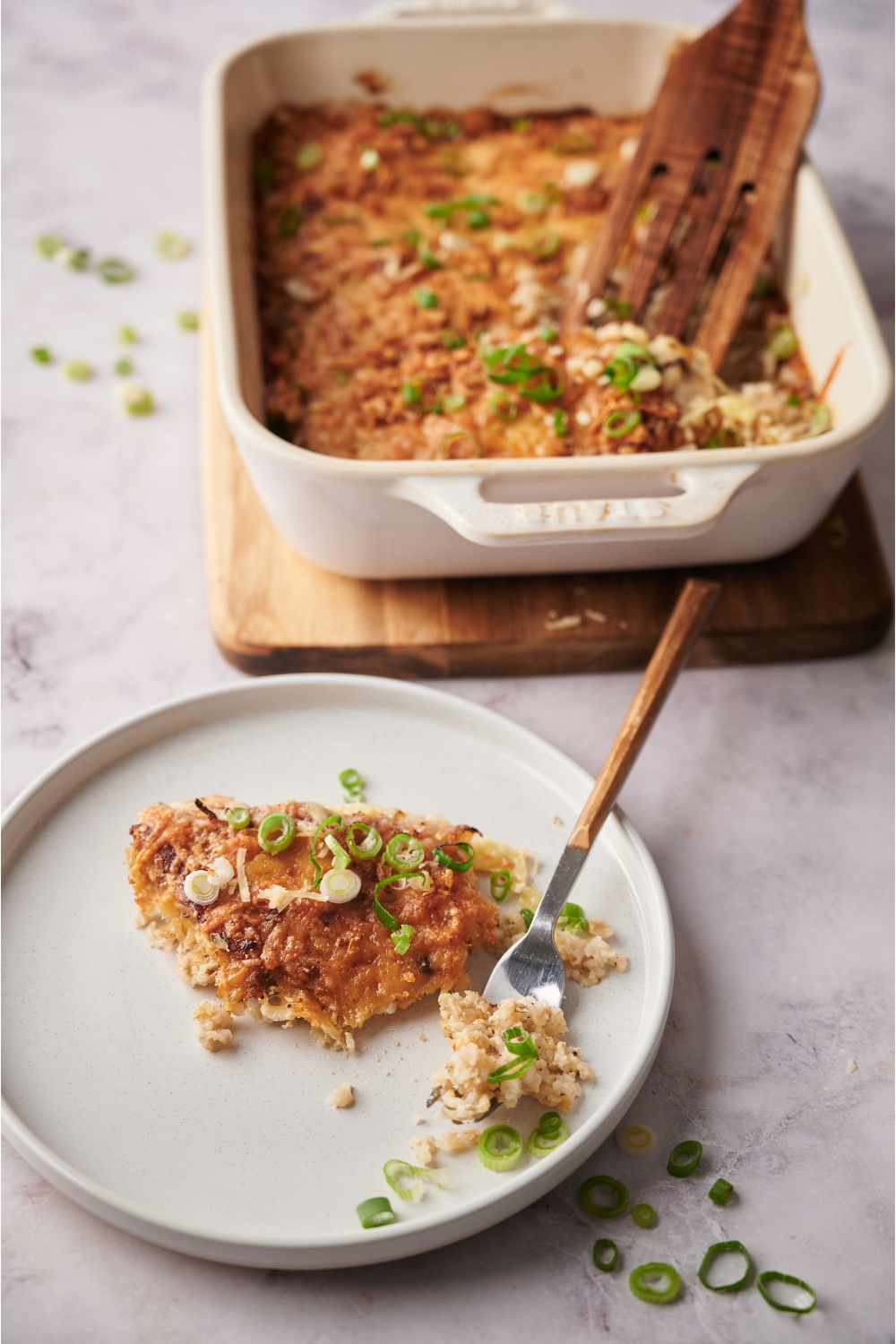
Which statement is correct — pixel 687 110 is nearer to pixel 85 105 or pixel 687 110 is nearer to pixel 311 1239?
pixel 85 105

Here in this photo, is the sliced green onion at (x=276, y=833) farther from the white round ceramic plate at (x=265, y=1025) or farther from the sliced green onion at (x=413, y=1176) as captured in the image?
the sliced green onion at (x=413, y=1176)

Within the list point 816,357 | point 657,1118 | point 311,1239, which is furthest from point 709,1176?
point 816,357

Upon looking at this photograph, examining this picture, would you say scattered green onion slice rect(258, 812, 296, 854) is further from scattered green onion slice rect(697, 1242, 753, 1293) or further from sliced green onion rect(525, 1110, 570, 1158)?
scattered green onion slice rect(697, 1242, 753, 1293)

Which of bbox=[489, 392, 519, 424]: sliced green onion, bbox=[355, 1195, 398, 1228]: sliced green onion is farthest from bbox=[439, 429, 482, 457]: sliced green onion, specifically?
bbox=[355, 1195, 398, 1228]: sliced green onion

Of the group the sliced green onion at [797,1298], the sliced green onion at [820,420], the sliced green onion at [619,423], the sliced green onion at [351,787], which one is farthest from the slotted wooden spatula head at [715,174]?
the sliced green onion at [797,1298]

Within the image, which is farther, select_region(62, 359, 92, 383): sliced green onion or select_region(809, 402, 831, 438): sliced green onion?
select_region(62, 359, 92, 383): sliced green onion

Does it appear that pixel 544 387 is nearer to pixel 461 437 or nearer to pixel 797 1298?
pixel 461 437

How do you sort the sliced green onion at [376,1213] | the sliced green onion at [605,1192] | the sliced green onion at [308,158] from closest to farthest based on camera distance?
the sliced green onion at [376,1213], the sliced green onion at [605,1192], the sliced green onion at [308,158]
